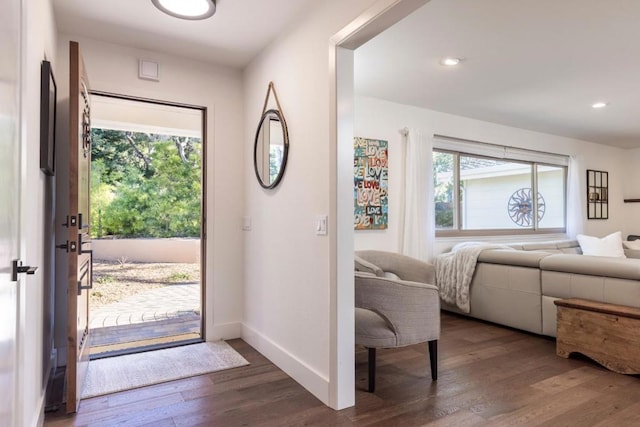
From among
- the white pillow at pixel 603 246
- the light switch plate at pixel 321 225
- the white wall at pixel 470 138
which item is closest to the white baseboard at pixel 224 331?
the white wall at pixel 470 138

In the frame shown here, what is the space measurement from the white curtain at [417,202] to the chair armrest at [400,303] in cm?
176

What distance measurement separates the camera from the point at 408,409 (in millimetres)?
2213

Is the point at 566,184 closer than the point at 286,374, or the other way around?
the point at 286,374

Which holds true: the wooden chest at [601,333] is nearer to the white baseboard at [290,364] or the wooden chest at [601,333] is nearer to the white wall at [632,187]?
the white baseboard at [290,364]

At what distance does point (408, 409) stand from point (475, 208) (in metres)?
3.68

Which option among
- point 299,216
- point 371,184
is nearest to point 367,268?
point 299,216

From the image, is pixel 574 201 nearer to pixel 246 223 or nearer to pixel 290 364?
pixel 246 223

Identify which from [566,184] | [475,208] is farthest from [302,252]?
[566,184]

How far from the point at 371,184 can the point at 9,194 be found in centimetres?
333

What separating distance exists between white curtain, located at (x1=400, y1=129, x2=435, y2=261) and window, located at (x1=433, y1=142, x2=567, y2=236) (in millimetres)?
449

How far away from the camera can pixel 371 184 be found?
4176 millimetres

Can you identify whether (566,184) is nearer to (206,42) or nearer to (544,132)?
(544,132)

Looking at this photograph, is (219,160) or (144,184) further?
(144,184)

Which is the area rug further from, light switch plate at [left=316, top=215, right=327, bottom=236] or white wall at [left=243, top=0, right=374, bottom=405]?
light switch plate at [left=316, top=215, right=327, bottom=236]
